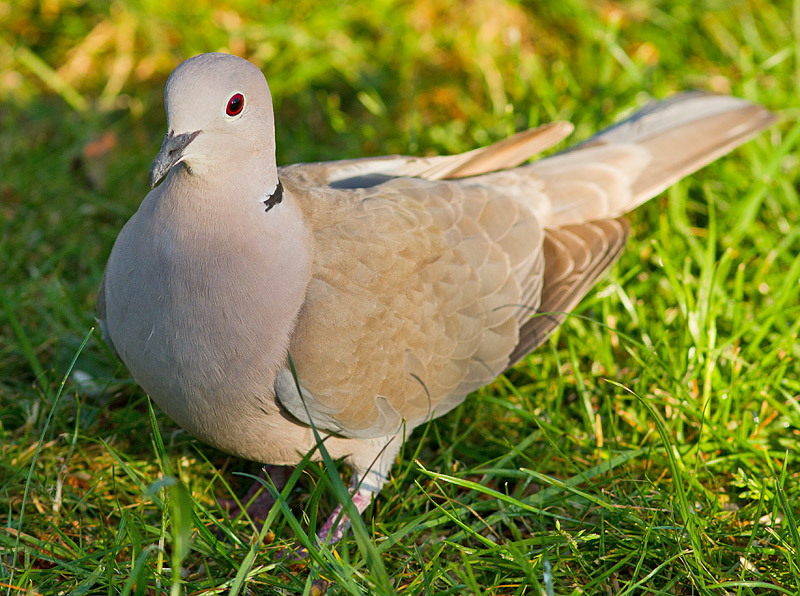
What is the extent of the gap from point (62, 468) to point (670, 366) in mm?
2580

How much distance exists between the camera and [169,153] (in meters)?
2.41

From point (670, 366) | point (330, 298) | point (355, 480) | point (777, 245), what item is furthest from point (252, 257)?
point (777, 245)

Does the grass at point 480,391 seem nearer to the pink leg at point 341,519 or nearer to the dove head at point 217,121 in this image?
the pink leg at point 341,519

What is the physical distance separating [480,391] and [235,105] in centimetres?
181

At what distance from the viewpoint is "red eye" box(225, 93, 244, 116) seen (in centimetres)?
254

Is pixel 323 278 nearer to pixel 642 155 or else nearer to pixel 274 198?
pixel 274 198

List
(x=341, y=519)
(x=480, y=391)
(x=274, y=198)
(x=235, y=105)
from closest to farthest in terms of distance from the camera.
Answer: (x=235, y=105), (x=274, y=198), (x=341, y=519), (x=480, y=391)

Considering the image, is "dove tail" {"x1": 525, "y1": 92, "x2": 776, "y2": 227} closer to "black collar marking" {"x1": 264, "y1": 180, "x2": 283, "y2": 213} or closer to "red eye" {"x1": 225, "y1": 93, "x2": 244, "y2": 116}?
"black collar marking" {"x1": 264, "y1": 180, "x2": 283, "y2": 213}

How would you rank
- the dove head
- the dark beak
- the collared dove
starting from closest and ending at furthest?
the dark beak, the dove head, the collared dove

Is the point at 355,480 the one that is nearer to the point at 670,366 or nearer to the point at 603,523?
the point at 603,523

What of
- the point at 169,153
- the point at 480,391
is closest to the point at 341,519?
the point at 480,391

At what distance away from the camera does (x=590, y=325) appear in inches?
159

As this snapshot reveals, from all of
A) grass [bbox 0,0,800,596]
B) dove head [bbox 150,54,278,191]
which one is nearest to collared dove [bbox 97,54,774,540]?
dove head [bbox 150,54,278,191]

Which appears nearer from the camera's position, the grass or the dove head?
the dove head
